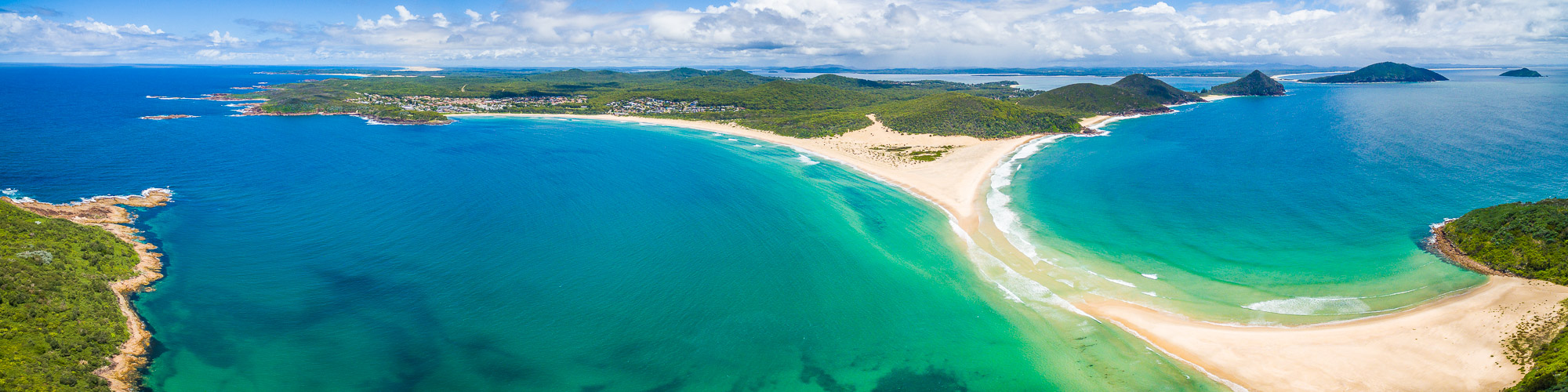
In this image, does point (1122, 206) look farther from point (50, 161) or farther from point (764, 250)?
point (50, 161)

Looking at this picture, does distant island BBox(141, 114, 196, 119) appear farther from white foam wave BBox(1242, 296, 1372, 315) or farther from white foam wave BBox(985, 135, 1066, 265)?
white foam wave BBox(1242, 296, 1372, 315)

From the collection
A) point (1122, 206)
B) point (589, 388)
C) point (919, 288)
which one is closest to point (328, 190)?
point (589, 388)

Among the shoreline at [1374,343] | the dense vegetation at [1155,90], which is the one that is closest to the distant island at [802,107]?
the dense vegetation at [1155,90]

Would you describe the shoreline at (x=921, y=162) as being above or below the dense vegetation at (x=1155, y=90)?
below

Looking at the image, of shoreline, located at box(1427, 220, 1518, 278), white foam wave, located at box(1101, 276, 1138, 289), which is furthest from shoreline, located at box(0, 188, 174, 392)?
shoreline, located at box(1427, 220, 1518, 278)

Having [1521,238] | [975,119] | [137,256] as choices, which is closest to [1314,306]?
[1521,238]

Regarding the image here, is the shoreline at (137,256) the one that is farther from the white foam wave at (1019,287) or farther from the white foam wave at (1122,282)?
the white foam wave at (1122,282)

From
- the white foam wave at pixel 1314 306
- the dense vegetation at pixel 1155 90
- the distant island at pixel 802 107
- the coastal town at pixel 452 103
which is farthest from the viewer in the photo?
the dense vegetation at pixel 1155 90

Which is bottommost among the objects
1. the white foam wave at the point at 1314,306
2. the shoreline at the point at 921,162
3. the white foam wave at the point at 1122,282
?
the white foam wave at the point at 1314,306
